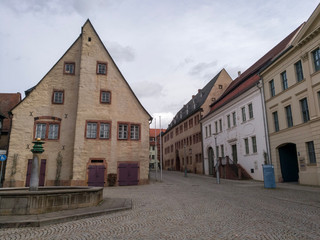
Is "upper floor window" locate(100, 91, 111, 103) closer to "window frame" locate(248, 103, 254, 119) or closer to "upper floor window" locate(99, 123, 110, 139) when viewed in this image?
"upper floor window" locate(99, 123, 110, 139)

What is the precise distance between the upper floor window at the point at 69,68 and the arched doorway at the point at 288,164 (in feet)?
66.7

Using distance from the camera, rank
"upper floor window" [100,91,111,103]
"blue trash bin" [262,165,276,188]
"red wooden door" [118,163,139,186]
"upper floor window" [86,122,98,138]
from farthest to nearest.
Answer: "upper floor window" [100,91,111,103] → "red wooden door" [118,163,139,186] → "upper floor window" [86,122,98,138] → "blue trash bin" [262,165,276,188]

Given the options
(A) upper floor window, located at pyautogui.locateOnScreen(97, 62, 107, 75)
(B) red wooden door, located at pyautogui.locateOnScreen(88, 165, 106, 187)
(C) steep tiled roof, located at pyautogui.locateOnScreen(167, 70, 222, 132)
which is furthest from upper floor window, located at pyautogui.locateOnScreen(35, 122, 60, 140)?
(C) steep tiled roof, located at pyautogui.locateOnScreen(167, 70, 222, 132)

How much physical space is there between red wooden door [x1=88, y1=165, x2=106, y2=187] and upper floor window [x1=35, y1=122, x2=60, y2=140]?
169 inches

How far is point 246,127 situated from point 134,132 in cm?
1227

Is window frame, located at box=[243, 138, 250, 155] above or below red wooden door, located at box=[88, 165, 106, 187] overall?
above

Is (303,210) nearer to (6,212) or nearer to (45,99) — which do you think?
(6,212)

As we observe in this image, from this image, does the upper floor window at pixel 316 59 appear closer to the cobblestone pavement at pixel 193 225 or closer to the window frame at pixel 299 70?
the window frame at pixel 299 70

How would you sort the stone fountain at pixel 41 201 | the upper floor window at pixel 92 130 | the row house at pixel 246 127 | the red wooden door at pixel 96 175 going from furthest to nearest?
the row house at pixel 246 127 → the upper floor window at pixel 92 130 → the red wooden door at pixel 96 175 → the stone fountain at pixel 41 201

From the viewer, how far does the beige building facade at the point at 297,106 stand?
18.9 meters

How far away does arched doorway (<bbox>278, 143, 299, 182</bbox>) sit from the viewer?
23.2 meters

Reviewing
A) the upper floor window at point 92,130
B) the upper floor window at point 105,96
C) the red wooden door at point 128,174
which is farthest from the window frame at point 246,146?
the upper floor window at point 92,130

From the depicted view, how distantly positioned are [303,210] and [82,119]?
1823cm

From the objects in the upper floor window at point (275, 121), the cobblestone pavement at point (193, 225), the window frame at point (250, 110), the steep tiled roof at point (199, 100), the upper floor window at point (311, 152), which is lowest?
the cobblestone pavement at point (193, 225)
